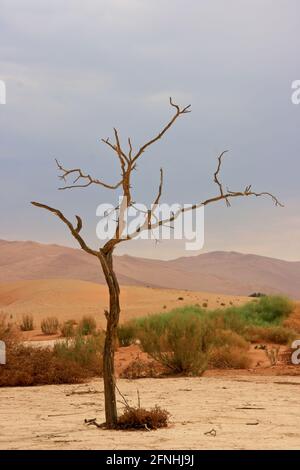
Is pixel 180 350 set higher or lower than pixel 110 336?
lower

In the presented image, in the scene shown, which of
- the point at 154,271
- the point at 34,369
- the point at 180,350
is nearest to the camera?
the point at 34,369

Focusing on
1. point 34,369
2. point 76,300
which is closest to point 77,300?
point 76,300

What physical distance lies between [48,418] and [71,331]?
58.0 ft

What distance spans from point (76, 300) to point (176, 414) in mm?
44167

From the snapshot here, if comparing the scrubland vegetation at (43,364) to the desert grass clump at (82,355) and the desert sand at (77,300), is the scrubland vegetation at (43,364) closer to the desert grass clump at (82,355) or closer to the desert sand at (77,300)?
the desert grass clump at (82,355)

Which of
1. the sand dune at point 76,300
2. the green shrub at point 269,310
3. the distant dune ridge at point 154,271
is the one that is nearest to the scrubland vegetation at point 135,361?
the green shrub at point 269,310

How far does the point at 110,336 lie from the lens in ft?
30.8

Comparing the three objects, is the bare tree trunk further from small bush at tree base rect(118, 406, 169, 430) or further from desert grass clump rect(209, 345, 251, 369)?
desert grass clump rect(209, 345, 251, 369)

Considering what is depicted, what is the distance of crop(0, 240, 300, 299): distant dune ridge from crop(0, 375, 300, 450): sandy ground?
304 ft

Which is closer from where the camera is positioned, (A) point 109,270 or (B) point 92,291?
(A) point 109,270

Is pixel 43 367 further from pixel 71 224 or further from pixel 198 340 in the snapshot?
pixel 71 224

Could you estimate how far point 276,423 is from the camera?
1012 cm
